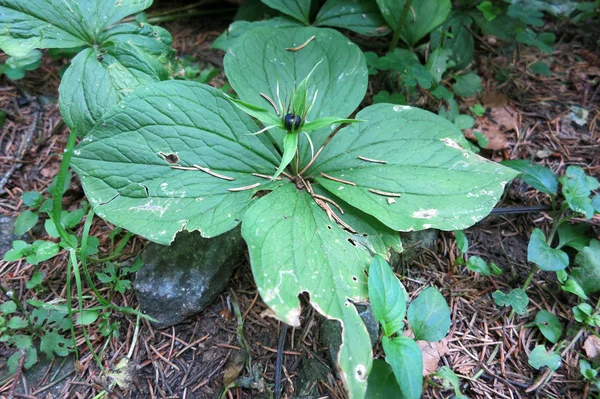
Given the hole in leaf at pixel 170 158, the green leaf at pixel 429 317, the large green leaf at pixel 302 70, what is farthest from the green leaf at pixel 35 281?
the green leaf at pixel 429 317

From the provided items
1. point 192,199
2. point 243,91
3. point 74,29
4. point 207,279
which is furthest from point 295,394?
point 74,29

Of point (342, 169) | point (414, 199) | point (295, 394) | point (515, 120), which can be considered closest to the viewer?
point (295, 394)

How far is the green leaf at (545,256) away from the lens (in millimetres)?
2084

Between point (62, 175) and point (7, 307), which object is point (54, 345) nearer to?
point (7, 307)

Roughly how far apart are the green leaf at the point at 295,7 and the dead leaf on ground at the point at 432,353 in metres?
2.20

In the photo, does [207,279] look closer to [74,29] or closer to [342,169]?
[342,169]

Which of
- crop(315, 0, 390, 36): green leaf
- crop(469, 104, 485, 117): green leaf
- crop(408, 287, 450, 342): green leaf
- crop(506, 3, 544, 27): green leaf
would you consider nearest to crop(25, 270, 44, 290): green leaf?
crop(408, 287, 450, 342): green leaf

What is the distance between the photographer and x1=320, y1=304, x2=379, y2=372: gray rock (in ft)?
6.21

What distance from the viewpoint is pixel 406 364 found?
158 centimetres

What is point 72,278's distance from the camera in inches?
85.1

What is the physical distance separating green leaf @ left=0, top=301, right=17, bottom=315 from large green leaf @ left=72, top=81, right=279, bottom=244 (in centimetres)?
69

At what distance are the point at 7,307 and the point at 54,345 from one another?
1.05 feet

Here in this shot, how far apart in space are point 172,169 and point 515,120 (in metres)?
2.40

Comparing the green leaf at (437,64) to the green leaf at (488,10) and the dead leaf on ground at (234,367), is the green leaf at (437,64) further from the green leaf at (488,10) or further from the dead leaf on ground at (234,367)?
the dead leaf on ground at (234,367)
